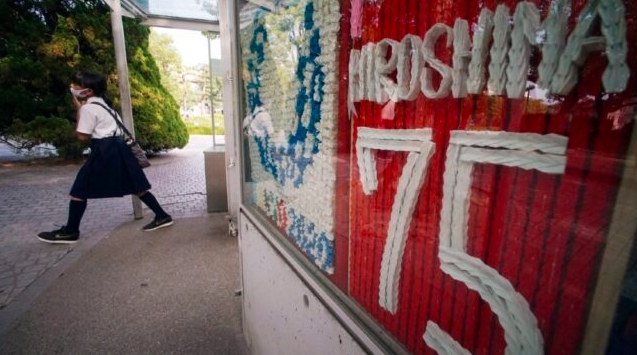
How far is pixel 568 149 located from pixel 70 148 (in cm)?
1249

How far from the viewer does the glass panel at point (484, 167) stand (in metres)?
Answer: 0.60

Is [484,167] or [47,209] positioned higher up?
[484,167]

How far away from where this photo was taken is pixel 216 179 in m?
5.65

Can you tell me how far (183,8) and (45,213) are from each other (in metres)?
4.07

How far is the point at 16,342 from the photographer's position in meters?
2.63

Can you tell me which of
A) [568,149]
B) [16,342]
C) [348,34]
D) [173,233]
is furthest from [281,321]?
[173,233]

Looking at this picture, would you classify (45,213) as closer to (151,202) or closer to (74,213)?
(74,213)

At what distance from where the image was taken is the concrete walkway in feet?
8.85

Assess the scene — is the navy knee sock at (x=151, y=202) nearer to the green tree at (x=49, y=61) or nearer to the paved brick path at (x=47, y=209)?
the paved brick path at (x=47, y=209)

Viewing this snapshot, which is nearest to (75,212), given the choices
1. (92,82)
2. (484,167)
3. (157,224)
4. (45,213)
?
(157,224)

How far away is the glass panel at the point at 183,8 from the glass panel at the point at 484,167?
13.8 ft

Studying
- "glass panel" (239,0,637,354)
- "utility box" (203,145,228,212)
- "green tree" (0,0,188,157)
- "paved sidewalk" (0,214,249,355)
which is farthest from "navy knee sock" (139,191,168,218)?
"green tree" (0,0,188,157)

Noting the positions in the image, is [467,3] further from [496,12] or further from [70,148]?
[70,148]

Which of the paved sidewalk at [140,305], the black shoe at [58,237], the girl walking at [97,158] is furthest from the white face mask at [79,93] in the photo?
the paved sidewalk at [140,305]
